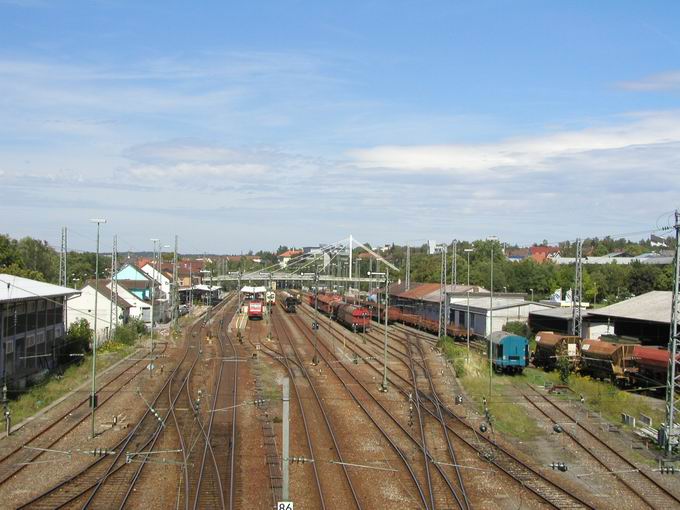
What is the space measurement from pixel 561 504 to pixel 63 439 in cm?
1694

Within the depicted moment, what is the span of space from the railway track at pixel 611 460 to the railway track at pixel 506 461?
6.90 feet

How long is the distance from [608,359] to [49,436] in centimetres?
2740

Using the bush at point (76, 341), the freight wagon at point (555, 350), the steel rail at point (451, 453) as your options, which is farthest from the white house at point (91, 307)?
the freight wagon at point (555, 350)

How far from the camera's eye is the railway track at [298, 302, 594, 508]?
62.4 ft

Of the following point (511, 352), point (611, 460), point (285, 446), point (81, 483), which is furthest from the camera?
point (511, 352)

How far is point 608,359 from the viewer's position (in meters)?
38.3

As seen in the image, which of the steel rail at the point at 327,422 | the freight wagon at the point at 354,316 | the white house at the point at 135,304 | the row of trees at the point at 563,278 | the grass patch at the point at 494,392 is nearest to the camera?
the steel rail at the point at 327,422

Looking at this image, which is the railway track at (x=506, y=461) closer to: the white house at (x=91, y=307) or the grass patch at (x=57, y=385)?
the grass patch at (x=57, y=385)

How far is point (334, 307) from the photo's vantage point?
81.3 metres

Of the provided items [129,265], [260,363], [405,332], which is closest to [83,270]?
[129,265]

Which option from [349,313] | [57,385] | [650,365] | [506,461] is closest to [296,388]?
[57,385]

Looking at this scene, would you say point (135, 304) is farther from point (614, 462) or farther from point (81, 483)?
point (614, 462)

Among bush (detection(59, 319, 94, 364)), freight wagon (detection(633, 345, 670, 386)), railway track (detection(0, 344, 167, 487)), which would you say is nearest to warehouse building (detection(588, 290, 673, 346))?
freight wagon (detection(633, 345, 670, 386))

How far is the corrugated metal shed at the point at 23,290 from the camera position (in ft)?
114
